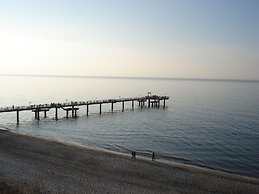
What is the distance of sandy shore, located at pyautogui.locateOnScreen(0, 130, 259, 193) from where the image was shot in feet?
80.8

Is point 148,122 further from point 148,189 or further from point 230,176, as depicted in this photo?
point 148,189

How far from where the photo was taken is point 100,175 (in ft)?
93.0

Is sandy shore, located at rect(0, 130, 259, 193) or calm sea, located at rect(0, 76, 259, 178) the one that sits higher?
sandy shore, located at rect(0, 130, 259, 193)

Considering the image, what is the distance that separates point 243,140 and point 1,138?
108 feet

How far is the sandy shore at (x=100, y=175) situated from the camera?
24.6 metres

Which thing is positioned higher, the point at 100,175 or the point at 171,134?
the point at 100,175

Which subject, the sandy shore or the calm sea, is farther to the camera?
the calm sea

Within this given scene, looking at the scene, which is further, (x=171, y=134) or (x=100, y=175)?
(x=171, y=134)

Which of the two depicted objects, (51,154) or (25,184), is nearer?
(25,184)

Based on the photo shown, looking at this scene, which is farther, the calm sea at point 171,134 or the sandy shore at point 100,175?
the calm sea at point 171,134

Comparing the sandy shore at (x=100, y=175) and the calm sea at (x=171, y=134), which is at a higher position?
the sandy shore at (x=100, y=175)

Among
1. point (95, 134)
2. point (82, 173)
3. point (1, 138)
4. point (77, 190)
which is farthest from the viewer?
point (95, 134)

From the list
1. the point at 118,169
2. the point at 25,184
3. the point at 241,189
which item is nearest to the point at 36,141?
the point at 118,169

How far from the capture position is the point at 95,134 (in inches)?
2028
